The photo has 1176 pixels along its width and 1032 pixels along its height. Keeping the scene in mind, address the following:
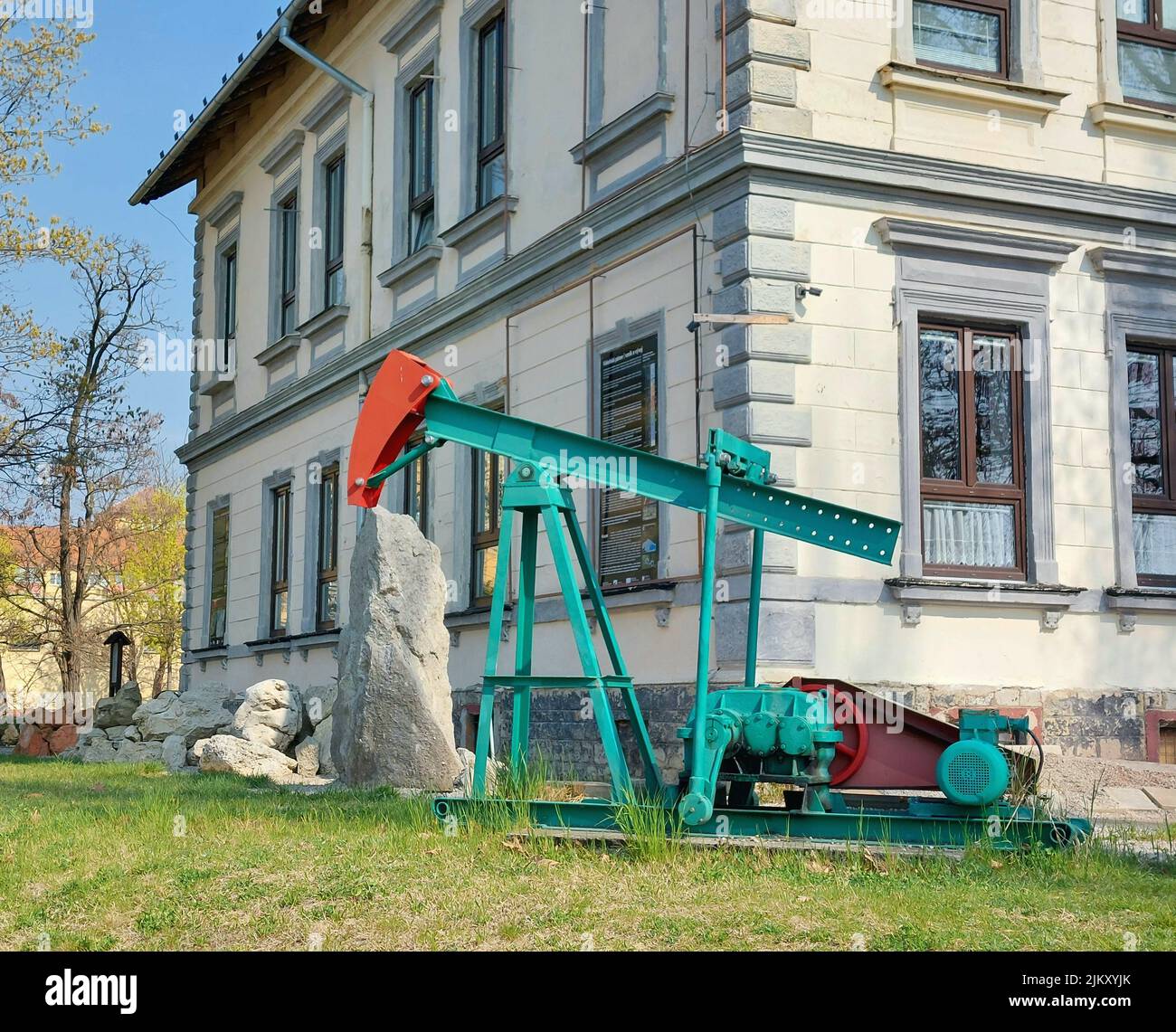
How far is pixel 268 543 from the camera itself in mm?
22172

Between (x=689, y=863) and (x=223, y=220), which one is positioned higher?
(x=223, y=220)

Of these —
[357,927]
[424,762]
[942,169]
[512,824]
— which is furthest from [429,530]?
[357,927]

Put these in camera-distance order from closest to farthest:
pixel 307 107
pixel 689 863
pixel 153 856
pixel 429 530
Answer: pixel 689 863 < pixel 153 856 < pixel 429 530 < pixel 307 107

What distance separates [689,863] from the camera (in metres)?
6.52

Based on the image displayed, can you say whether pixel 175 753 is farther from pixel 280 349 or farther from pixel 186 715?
pixel 280 349

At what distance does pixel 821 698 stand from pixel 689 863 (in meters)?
1.37

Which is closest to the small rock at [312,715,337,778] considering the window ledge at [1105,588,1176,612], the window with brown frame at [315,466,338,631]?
the window with brown frame at [315,466,338,631]

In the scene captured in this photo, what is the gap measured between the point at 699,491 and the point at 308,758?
8206mm

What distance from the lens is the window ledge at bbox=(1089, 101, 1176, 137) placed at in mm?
12836

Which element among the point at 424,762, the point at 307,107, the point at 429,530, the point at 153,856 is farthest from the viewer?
the point at 307,107

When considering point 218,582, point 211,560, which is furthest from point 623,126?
point 211,560

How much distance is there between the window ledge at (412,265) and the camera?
56.3 ft

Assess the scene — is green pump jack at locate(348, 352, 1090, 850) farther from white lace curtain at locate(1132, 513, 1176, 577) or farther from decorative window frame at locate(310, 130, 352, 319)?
decorative window frame at locate(310, 130, 352, 319)
